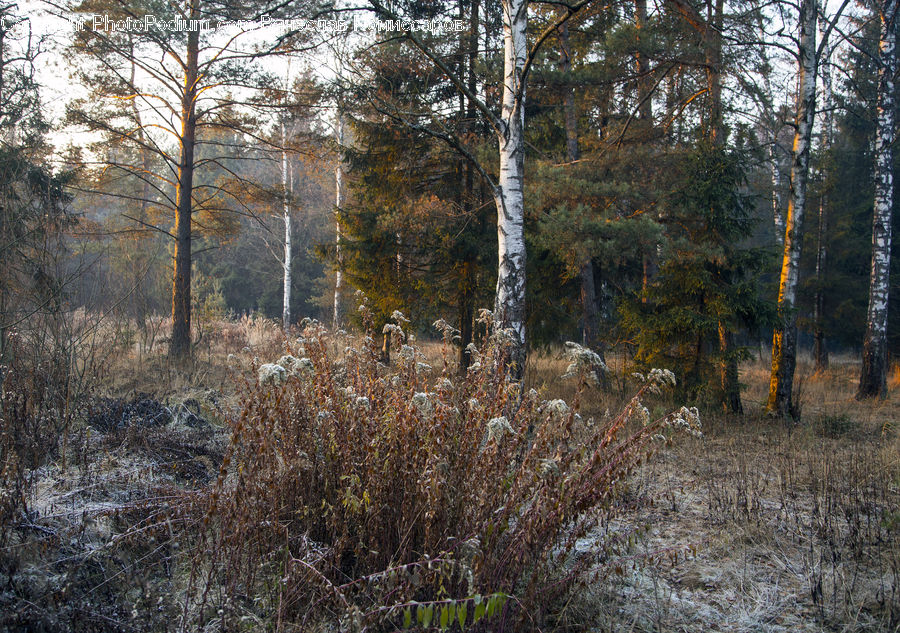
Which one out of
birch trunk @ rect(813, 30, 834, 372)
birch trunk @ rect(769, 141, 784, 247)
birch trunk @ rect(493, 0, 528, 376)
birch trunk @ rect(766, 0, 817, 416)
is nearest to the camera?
birch trunk @ rect(493, 0, 528, 376)

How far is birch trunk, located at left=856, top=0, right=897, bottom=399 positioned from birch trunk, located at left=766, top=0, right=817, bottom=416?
4282 mm

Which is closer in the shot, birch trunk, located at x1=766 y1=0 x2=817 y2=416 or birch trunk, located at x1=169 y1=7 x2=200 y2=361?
birch trunk, located at x1=766 y1=0 x2=817 y2=416

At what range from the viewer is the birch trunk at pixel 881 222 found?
10.5 m

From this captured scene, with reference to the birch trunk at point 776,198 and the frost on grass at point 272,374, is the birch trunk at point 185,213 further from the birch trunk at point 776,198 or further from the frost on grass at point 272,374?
the birch trunk at point 776,198

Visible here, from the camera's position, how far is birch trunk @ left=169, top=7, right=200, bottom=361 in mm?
10766

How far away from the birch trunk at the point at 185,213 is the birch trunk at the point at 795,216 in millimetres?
10356

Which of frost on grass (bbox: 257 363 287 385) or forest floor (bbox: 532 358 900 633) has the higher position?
frost on grass (bbox: 257 363 287 385)

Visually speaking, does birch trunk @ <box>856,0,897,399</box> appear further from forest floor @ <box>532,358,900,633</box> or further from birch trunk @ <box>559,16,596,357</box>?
forest floor @ <box>532,358,900,633</box>

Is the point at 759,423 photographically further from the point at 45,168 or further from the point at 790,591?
the point at 45,168

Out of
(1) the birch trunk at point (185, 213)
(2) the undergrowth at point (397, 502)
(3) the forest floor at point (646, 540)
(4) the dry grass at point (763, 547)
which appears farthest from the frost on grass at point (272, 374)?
(1) the birch trunk at point (185, 213)

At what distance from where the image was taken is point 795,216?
26.1 ft

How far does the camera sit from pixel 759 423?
7637mm

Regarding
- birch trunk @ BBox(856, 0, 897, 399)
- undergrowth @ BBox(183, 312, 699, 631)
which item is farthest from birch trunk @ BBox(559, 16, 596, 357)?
undergrowth @ BBox(183, 312, 699, 631)

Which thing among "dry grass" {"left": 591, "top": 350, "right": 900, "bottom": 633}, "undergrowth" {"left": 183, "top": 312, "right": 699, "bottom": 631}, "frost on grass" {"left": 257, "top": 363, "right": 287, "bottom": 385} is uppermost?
"frost on grass" {"left": 257, "top": 363, "right": 287, "bottom": 385}
